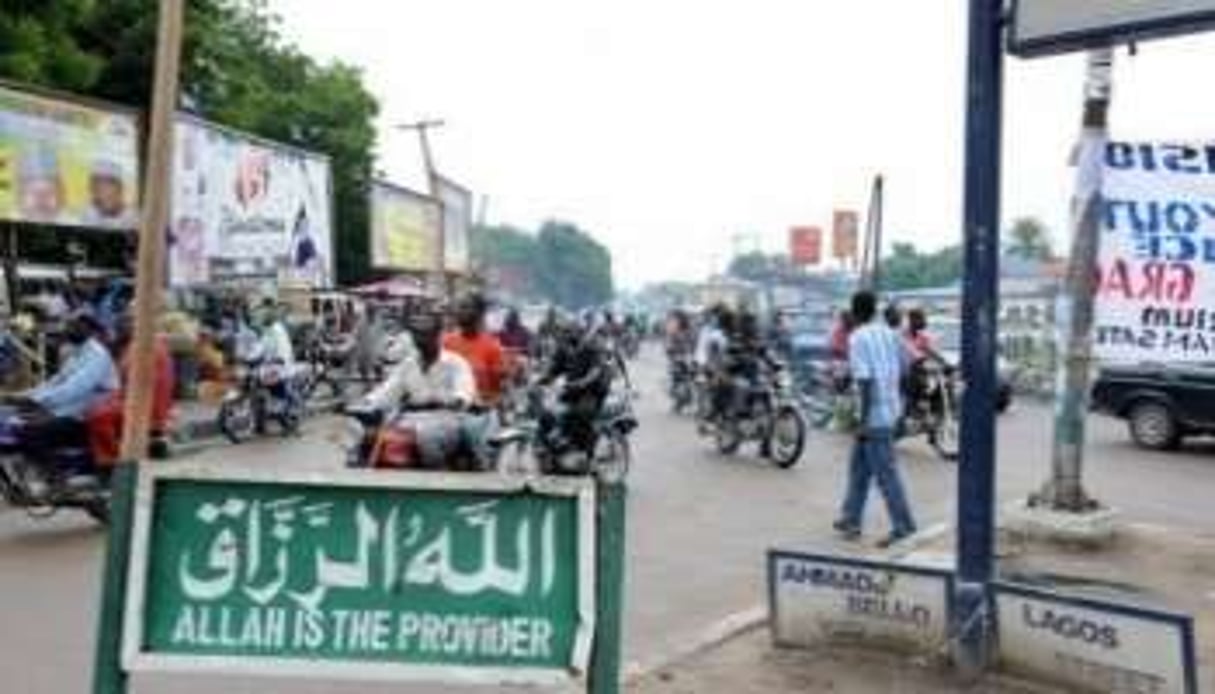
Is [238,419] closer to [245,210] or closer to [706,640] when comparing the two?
[245,210]

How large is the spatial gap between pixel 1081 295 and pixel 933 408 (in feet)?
29.2

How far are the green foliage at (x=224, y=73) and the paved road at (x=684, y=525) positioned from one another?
34.2 feet

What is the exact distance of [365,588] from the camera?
16.5 ft

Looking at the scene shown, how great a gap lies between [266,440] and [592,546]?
16.5 meters

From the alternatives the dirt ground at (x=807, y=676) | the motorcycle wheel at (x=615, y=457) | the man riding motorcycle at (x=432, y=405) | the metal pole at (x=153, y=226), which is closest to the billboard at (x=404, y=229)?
the motorcycle wheel at (x=615, y=457)

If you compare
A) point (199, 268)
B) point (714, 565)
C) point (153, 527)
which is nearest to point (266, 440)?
point (199, 268)

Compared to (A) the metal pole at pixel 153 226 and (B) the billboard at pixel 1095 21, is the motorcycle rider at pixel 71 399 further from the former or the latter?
(B) the billboard at pixel 1095 21

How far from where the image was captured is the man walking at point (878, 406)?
12.6m

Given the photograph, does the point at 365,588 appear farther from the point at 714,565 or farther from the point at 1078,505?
the point at 1078,505

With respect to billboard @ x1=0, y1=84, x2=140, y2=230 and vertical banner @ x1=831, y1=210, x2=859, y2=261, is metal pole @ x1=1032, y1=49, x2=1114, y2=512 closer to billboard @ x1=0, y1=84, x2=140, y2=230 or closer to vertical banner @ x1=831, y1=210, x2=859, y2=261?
billboard @ x1=0, y1=84, x2=140, y2=230

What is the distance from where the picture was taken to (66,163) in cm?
2255

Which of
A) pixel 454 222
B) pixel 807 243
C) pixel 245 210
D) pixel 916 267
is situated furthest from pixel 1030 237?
pixel 245 210

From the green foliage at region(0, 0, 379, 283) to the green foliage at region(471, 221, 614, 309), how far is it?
79418 millimetres

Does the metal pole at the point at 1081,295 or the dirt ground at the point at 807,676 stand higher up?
the metal pole at the point at 1081,295
